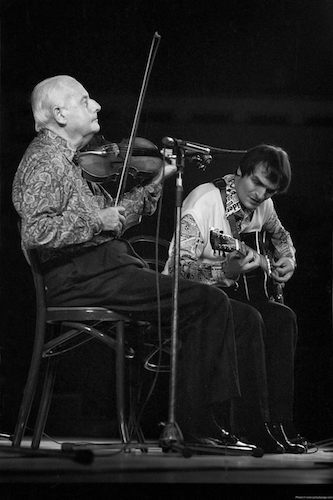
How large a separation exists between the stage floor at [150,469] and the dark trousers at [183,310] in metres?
0.17

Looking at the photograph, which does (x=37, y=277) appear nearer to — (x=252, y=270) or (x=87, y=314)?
(x=87, y=314)

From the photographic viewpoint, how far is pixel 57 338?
3312 mm

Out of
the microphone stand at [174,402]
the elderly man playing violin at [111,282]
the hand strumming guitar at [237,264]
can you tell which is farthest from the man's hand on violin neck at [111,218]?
the hand strumming guitar at [237,264]

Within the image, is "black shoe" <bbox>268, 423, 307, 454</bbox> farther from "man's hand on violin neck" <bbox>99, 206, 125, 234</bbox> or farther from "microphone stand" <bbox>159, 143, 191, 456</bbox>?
"man's hand on violin neck" <bbox>99, 206, 125, 234</bbox>

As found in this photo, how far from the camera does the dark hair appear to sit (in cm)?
364

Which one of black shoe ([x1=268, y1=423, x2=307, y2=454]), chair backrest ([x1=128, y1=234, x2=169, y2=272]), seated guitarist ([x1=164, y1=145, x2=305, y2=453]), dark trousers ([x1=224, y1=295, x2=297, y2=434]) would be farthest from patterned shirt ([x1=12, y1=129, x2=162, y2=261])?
black shoe ([x1=268, y1=423, x2=307, y2=454])

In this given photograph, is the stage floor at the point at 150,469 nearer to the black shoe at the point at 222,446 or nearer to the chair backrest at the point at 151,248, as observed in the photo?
the black shoe at the point at 222,446

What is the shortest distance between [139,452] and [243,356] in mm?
521

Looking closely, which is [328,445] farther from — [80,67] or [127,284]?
[80,67]

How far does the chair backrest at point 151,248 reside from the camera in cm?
355

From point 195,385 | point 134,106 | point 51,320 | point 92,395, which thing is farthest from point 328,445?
point 134,106

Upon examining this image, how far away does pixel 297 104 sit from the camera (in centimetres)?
373

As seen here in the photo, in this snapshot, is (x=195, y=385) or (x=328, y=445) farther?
(x=328, y=445)

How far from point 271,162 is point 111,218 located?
72 centimetres
